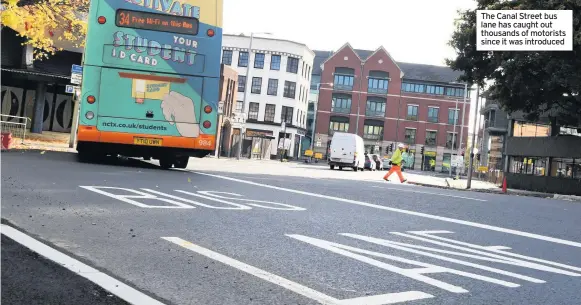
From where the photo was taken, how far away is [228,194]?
1146 cm

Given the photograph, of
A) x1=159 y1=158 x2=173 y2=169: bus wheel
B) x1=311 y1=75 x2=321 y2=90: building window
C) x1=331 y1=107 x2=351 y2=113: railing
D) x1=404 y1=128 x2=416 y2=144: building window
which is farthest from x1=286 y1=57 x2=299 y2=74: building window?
x1=159 y1=158 x2=173 y2=169: bus wheel

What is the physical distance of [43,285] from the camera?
154 inches

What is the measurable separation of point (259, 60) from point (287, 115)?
7991 mm

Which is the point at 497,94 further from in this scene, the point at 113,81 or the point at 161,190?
the point at 161,190

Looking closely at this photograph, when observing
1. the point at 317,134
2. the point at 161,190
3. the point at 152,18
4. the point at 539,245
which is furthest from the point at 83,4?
the point at 317,134

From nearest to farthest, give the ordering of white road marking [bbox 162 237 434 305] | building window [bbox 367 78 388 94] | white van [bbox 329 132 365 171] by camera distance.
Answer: white road marking [bbox 162 237 434 305]
white van [bbox 329 132 365 171]
building window [bbox 367 78 388 94]

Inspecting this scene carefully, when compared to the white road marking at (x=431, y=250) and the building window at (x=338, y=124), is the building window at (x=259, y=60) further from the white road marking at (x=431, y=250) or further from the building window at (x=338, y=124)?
the white road marking at (x=431, y=250)

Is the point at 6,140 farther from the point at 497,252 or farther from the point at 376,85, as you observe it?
the point at 376,85

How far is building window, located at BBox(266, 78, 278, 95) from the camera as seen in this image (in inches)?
3219

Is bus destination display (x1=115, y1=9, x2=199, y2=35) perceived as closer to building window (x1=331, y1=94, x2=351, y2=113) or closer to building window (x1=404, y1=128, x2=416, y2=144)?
building window (x1=331, y1=94, x2=351, y2=113)

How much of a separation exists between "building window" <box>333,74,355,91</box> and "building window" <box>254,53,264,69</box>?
15.1m

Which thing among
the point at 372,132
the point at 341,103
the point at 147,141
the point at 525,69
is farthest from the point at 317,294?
the point at 372,132

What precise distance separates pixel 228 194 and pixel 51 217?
4.80 metres

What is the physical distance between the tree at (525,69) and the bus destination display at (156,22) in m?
17.1
